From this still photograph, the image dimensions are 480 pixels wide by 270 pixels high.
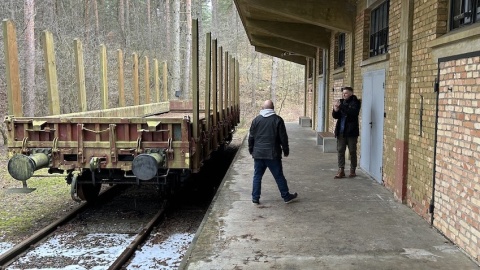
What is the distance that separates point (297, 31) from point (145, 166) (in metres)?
9.07

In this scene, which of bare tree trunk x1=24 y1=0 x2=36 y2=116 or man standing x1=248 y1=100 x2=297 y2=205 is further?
bare tree trunk x1=24 y1=0 x2=36 y2=116

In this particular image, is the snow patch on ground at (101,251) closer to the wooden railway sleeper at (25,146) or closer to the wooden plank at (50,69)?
the wooden railway sleeper at (25,146)

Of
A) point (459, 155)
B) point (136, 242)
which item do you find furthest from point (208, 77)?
point (459, 155)

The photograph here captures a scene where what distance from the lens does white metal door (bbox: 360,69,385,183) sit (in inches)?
312

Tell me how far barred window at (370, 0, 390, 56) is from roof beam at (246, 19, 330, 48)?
493 cm

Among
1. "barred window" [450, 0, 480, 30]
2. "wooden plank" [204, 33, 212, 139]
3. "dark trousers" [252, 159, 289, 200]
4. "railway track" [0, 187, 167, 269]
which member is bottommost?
"railway track" [0, 187, 167, 269]

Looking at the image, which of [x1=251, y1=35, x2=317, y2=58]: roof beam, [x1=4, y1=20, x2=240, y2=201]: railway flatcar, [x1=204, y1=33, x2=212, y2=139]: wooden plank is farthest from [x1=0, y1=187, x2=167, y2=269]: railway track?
[x1=251, y1=35, x2=317, y2=58]: roof beam

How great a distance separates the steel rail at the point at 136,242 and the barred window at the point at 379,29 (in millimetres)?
4972

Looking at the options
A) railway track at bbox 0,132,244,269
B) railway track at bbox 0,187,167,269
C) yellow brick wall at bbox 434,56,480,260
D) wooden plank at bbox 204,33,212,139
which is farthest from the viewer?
wooden plank at bbox 204,33,212,139

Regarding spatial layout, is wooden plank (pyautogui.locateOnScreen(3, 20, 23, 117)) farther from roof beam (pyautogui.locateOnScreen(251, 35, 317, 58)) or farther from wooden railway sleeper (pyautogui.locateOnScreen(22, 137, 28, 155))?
roof beam (pyautogui.locateOnScreen(251, 35, 317, 58))

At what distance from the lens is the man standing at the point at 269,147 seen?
6488 millimetres

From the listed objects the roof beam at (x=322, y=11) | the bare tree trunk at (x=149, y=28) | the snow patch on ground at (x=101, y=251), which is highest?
the bare tree trunk at (x=149, y=28)

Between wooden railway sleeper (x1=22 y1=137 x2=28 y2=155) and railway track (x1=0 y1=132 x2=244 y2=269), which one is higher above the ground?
wooden railway sleeper (x1=22 y1=137 x2=28 y2=155)

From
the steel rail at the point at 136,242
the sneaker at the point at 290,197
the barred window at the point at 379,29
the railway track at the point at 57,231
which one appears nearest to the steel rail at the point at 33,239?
the railway track at the point at 57,231
